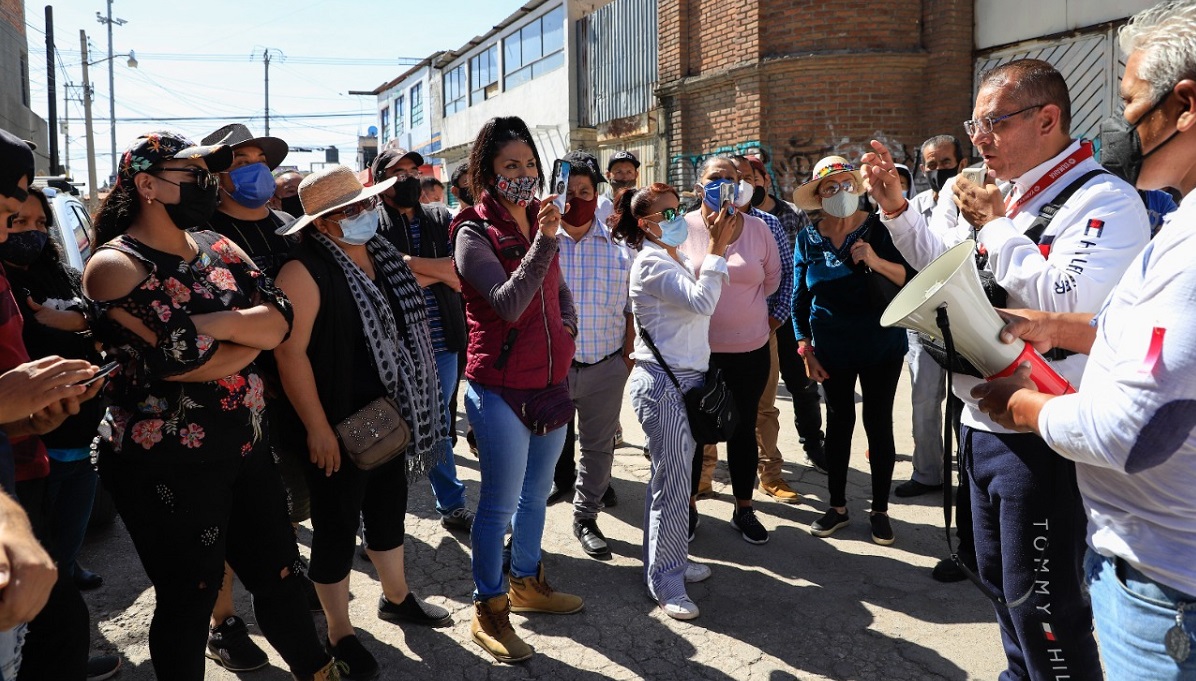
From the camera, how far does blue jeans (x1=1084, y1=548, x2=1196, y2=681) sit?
1.57 metres

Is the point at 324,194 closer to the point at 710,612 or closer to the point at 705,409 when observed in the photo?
the point at 705,409

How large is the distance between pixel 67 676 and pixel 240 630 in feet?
3.03

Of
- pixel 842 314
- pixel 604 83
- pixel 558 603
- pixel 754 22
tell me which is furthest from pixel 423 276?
pixel 604 83

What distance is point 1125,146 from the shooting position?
188 cm

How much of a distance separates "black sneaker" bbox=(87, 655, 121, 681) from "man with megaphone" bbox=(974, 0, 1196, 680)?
3.46 meters

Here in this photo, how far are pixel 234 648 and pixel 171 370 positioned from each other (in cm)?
146

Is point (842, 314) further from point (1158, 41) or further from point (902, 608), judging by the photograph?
point (1158, 41)

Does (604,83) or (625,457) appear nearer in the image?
(625,457)

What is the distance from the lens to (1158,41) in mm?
1718

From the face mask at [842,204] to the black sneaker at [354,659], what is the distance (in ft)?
10.2

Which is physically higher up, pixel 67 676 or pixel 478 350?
pixel 478 350

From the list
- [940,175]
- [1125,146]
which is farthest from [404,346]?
[940,175]

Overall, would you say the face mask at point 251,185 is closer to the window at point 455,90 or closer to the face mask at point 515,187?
the face mask at point 515,187

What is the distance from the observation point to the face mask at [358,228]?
322 cm
